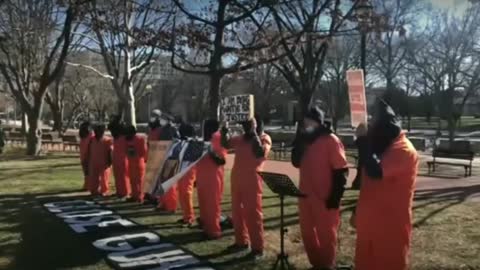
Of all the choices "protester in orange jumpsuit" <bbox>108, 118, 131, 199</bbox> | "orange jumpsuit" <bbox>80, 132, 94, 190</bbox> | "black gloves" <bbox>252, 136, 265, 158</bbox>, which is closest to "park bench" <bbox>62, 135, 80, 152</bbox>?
"orange jumpsuit" <bbox>80, 132, 94, 190</bbox>

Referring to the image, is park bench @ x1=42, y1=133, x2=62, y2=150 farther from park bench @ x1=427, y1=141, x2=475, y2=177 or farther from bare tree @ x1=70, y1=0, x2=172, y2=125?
park bench @ x1=427, y1=141, x2=475, y2=177

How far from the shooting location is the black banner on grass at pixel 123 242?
26.1 feet

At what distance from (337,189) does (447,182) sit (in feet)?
40.2

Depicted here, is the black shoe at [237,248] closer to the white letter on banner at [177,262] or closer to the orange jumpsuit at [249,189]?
the orange jumpsuit at [249,189]

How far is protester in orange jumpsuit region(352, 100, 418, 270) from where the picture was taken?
19.0ft

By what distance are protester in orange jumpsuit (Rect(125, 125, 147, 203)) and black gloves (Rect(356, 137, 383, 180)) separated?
789 centimetres

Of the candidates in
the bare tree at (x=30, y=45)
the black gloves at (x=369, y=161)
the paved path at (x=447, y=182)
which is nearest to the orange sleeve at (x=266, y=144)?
the black gloves at (x=369, y=161)

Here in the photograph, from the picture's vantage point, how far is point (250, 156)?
8.23 metres

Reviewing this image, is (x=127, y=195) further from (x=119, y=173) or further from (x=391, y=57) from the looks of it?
(x=391, y=57)

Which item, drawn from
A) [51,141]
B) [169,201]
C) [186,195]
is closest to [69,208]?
[169,201]

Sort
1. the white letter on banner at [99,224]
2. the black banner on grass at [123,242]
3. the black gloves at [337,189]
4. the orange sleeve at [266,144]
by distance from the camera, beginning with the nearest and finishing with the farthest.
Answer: the black gloves at [337,189] < the black banner on grass at [123,242] < the orange sleeve at [266,144] < the white letter on banner at [99,224]

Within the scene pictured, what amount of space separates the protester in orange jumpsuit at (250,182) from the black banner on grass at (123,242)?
81 centimetres

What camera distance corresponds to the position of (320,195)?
7031 mm

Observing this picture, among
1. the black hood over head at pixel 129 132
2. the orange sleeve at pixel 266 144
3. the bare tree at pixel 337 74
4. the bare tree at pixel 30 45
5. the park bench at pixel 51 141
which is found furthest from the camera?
the bare tree at pixel 337 74
